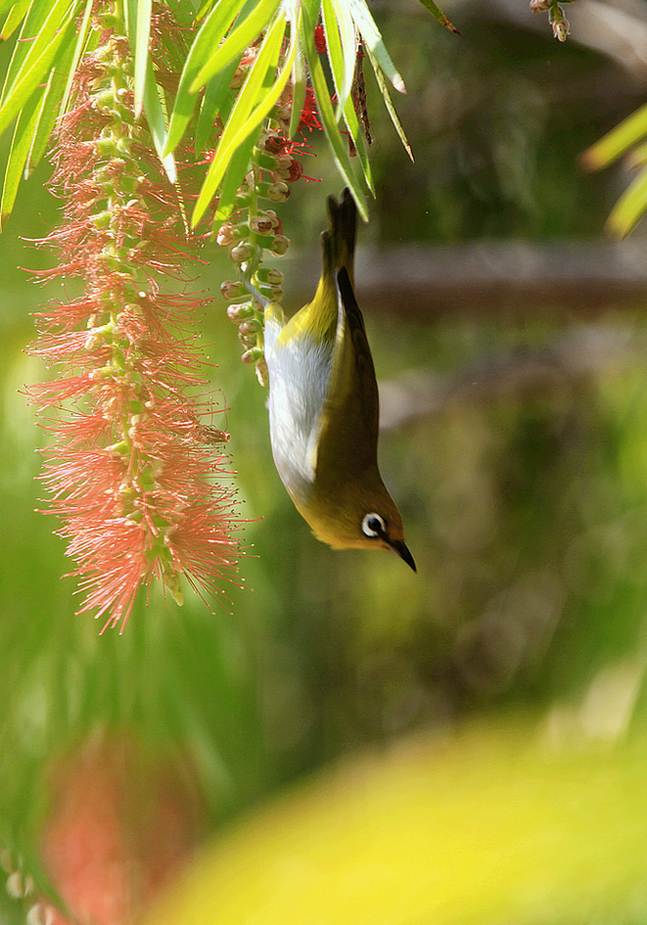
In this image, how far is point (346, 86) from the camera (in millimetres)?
330

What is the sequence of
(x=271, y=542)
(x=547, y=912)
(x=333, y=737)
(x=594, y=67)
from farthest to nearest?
(x=333, y=737) → (x=594, y=67) → (x=271, y=542) → (x=547, y=912)

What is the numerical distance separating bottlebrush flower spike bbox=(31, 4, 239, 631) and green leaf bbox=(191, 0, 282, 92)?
8 cm

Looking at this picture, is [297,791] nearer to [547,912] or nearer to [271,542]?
[271,542]

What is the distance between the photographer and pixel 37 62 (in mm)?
389

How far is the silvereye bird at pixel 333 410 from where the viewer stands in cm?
54

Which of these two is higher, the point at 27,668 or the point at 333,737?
the point at 27,668

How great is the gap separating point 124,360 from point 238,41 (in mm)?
162

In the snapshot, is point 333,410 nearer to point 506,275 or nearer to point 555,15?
point 555,15

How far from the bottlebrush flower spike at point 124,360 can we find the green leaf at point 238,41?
0.28ft

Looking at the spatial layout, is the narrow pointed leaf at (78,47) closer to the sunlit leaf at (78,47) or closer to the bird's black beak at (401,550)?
the sunlit leaf at (78,47)

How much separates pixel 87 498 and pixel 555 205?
1421 mm

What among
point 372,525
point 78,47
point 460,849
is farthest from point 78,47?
point 460,849

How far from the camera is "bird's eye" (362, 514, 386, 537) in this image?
559mm

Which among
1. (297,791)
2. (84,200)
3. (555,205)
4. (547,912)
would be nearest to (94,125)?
(84,200)
